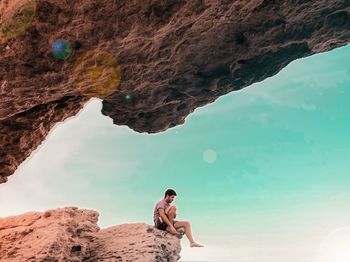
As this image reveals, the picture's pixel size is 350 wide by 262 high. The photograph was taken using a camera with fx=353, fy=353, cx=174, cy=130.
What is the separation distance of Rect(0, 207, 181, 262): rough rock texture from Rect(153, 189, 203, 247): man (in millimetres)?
391

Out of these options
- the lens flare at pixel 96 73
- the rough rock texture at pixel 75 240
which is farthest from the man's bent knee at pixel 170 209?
the lens flare at pixel 96 73

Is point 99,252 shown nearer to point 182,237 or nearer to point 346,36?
point 182,237

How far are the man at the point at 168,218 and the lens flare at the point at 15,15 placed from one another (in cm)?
669

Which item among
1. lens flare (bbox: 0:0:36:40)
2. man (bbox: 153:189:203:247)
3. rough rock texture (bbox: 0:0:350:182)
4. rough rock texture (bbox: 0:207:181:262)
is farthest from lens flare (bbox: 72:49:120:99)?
man (bbox: 153:189:203:247)

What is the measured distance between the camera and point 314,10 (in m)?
11.1

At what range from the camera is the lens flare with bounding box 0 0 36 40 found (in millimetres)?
7652

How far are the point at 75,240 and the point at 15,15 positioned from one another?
6375mm

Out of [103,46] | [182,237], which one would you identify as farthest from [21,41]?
[182,237]

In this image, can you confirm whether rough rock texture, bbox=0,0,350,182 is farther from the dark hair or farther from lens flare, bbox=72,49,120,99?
the dark hair

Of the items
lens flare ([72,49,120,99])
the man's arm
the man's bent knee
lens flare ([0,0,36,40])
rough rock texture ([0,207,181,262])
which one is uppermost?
lens flare ([72,49,120,99])

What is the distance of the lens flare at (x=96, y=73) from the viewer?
9.61 m

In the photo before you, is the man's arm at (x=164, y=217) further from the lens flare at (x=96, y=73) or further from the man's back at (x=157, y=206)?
the lens flare at (x=96, y=73)

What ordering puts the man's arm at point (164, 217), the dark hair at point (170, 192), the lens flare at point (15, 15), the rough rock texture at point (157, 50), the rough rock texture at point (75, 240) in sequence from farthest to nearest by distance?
Answer: 1. the dark hair at point (170, 192)
2. the man's arm at point (164, 217)
3. the rough rock texture at point (75, 240)
4. the rough rock texture at point (157, 50)
5. the lens flare at point (15, 15)

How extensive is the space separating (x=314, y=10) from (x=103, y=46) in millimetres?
Result: 6751
